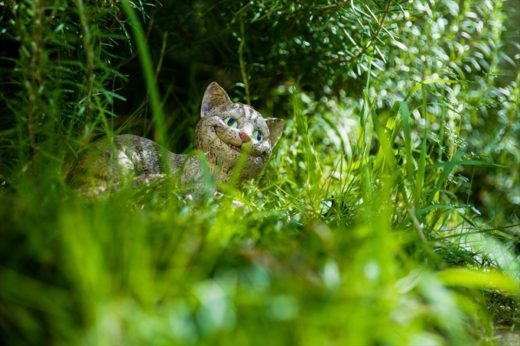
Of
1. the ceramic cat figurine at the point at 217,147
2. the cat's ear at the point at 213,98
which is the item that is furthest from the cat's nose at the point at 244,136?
the cat's ear at the point at 213,98

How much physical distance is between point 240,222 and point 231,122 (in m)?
0.57

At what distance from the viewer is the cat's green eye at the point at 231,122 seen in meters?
1.97

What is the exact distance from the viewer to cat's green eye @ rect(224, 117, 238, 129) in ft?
6.47

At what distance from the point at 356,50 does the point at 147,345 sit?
177 cm

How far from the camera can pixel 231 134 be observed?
75.7 inches

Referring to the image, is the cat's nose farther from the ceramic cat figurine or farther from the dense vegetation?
the dense vegetation

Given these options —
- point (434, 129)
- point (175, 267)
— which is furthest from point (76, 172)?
point (434, 129)

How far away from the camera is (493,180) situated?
3.05 m

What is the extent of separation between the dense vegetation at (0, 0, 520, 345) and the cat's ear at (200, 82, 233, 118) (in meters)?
0.29

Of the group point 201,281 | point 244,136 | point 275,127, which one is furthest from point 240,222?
point 275,127

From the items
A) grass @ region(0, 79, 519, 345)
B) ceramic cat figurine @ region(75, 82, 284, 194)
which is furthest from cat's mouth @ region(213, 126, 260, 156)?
grass @ region(0, 79, 519, 345)

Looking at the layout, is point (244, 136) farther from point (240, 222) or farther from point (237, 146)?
point (240, 222)

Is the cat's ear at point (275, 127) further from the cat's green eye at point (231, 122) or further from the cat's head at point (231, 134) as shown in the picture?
the cat's green eye at point (231, 122)

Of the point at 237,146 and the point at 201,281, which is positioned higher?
the point at 201,281
